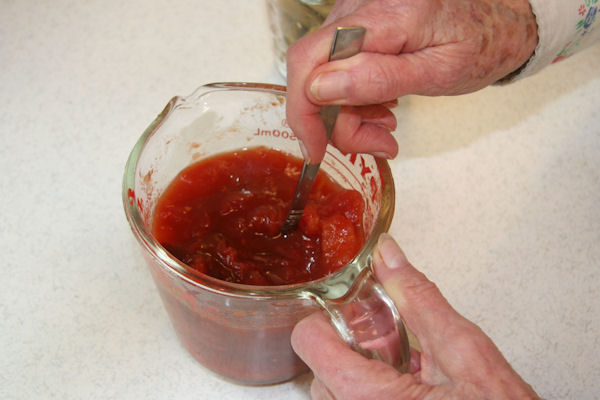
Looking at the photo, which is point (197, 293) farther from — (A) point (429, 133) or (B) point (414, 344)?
(A) point (429, 133)

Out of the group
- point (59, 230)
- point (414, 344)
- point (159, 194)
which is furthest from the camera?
point (59, 230)

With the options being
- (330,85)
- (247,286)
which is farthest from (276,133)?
(247,286)

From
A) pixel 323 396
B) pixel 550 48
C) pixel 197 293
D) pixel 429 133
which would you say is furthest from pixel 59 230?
pixel 550 48

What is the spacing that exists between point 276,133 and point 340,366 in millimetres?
497

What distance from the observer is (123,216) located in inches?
44.8

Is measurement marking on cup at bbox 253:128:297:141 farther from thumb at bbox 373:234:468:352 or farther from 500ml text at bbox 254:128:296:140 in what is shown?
thumb at bbox 373:234:468:352

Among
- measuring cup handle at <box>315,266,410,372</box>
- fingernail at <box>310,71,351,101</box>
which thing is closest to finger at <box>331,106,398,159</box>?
fingernail at <box>310,71,351,101</box>

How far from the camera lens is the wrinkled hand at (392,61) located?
756 mm

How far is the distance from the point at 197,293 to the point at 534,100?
1089 millimetres

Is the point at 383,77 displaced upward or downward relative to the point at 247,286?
upward

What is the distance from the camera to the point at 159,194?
0.94m

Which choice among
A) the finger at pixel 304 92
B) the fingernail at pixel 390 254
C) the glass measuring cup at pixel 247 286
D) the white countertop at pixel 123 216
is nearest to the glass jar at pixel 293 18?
the white countertop at pixel 123 216

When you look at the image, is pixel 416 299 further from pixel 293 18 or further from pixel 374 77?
pixel 293 18

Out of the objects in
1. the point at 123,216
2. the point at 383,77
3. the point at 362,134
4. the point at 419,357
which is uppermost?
the point at 383,77
